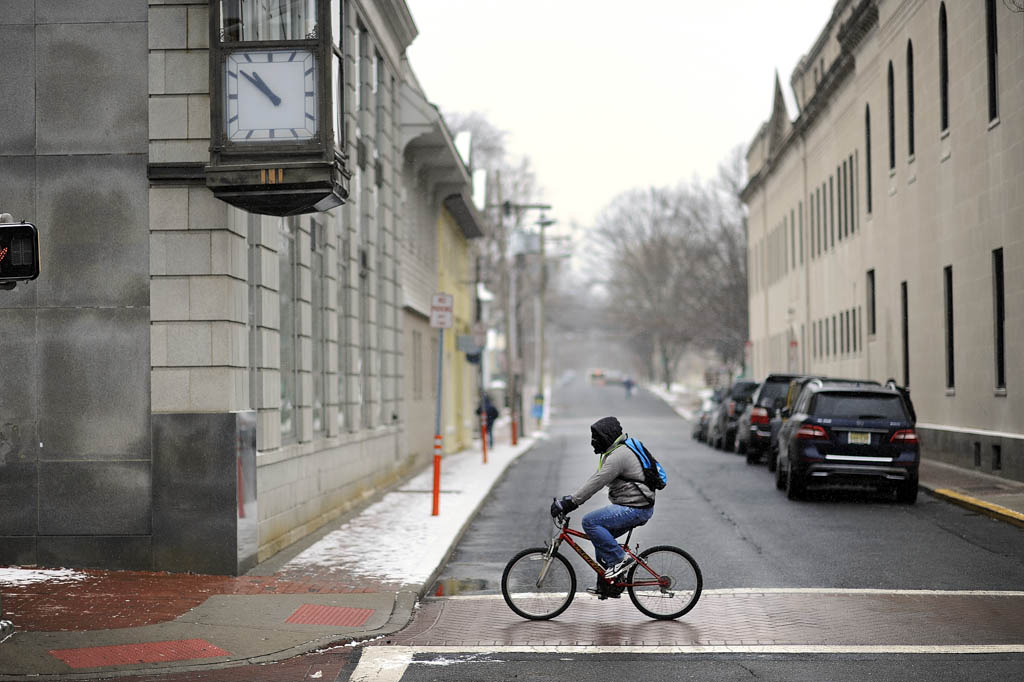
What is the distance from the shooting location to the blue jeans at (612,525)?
10.2 meters

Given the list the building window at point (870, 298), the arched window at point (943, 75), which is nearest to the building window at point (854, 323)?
the building window at point (870, 298)

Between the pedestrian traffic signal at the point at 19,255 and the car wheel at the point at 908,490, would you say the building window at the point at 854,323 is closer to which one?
the car wheel at the point at 908,490

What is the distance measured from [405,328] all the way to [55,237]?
13.5 meters

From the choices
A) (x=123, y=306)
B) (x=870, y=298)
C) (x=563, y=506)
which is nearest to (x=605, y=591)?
(x=563, y=506)

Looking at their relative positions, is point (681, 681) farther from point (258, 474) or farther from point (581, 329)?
point (581, 329)

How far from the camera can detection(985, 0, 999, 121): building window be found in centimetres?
2278

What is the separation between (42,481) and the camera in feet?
40.0

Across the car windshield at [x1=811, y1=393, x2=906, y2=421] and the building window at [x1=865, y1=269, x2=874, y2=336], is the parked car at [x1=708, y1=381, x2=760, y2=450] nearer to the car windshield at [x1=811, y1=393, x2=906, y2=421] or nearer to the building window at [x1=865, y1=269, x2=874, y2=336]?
the building window at [x1=865, y1=269, x2=874, y2=336]

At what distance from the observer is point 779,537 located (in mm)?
15328

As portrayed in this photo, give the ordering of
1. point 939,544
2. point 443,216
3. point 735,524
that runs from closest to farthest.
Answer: point 939,544 < point 735,524 < point 443,216

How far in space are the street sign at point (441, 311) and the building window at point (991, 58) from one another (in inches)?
410

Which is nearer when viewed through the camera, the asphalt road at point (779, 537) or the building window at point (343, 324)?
the asphalt road at point (779, 537)

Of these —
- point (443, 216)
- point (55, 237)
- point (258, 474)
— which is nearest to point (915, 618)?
point (258, 474)

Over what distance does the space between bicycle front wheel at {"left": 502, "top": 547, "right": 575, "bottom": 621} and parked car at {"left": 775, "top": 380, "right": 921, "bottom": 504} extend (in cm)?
946
